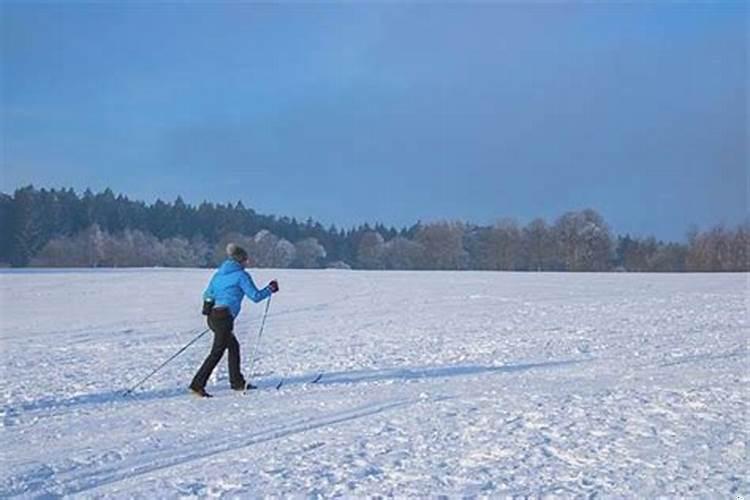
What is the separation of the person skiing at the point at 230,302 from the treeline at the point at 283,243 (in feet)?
281

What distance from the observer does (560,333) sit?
1986 cm

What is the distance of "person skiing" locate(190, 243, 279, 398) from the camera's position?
12148 millimetres

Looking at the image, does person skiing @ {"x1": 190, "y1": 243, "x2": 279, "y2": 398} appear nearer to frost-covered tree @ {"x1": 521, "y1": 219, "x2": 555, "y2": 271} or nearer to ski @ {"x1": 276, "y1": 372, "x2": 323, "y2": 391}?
ski @ {"x1": 276, "y1": 372, "x2": 323, "y2": 391}

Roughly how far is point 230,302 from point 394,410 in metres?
3.31

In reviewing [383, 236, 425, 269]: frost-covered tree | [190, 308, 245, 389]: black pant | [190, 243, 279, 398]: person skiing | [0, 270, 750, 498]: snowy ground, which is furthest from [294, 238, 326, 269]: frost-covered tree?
[190, 308, 245, 389]: black pant

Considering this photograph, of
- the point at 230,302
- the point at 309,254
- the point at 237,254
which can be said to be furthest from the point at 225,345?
the point at 309,254

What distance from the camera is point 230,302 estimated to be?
12406 mm

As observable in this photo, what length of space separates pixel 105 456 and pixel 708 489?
5.46 m

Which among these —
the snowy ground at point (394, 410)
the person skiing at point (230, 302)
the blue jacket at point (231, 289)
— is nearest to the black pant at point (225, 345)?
the person skiing at point (230, 302)

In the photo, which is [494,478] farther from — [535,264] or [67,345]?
[535,264]

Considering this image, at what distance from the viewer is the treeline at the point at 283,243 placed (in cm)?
9700

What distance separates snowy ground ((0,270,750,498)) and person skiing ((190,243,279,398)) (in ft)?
1.93

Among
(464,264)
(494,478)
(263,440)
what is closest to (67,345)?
(263,440)

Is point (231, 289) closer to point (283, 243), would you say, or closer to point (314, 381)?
point (314, 381)
